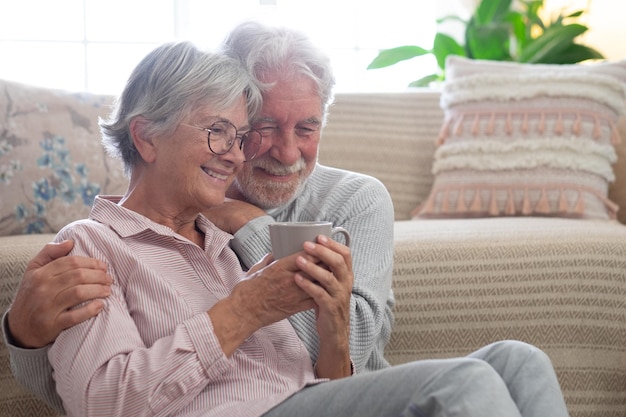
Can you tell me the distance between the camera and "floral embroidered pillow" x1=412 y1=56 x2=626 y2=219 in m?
2.50

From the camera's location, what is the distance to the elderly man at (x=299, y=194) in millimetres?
1502

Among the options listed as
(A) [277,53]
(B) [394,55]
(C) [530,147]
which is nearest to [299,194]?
(A) [277,53]

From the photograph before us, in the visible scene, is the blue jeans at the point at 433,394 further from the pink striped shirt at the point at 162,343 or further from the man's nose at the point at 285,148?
the man's nose at the point at 285,148

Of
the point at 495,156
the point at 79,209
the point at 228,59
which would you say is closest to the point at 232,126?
→ the point at 228,59

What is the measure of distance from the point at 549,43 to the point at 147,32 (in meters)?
1.73

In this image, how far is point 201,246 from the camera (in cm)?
146

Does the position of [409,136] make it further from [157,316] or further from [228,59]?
[157,316]

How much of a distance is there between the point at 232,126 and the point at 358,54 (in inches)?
108

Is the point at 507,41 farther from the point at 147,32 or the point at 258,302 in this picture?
the point at 258,302

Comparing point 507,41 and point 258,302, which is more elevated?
point 507,41

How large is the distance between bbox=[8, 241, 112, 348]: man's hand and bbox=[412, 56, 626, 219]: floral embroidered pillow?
151 cm

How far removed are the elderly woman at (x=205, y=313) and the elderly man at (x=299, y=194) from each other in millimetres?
61

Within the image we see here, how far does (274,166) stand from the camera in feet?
5.20

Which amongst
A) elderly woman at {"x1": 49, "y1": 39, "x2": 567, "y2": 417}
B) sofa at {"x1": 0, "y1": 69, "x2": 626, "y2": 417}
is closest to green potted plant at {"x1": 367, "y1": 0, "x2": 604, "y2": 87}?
sofa at {"x1": 0, "y1": 69, "x2": 626, "y2": 417}
